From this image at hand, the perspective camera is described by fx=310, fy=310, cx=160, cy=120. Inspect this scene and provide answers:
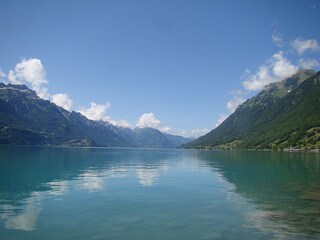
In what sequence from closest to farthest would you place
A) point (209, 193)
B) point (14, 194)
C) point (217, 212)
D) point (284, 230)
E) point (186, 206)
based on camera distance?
point (284, 230)
point (217, 212)
point (186, 206)
point (14, 194)
point (209, 193)

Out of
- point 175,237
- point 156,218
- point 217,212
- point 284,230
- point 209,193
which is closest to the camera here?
point 175,237

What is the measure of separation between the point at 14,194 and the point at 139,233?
26.6 meters

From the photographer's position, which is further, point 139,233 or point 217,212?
point 217,212

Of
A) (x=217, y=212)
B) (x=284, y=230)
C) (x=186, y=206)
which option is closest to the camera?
(x=284, y=230)

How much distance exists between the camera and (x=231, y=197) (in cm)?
4447

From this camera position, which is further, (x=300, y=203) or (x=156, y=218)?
(x=300, y=203)

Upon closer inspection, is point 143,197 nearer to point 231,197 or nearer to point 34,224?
point 231,197

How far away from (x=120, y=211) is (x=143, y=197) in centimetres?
1012

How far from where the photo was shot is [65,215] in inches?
1259

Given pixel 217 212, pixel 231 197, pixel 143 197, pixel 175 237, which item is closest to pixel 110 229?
pixel 175 237

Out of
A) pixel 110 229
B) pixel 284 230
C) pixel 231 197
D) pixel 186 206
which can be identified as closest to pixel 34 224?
pixel 110 229

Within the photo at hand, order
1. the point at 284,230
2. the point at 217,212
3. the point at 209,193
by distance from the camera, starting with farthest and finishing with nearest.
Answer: the point at 209,193
the point at 217,212
the point at 284,230

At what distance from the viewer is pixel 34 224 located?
27.9 meters

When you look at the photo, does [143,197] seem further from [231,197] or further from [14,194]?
[14,194]
